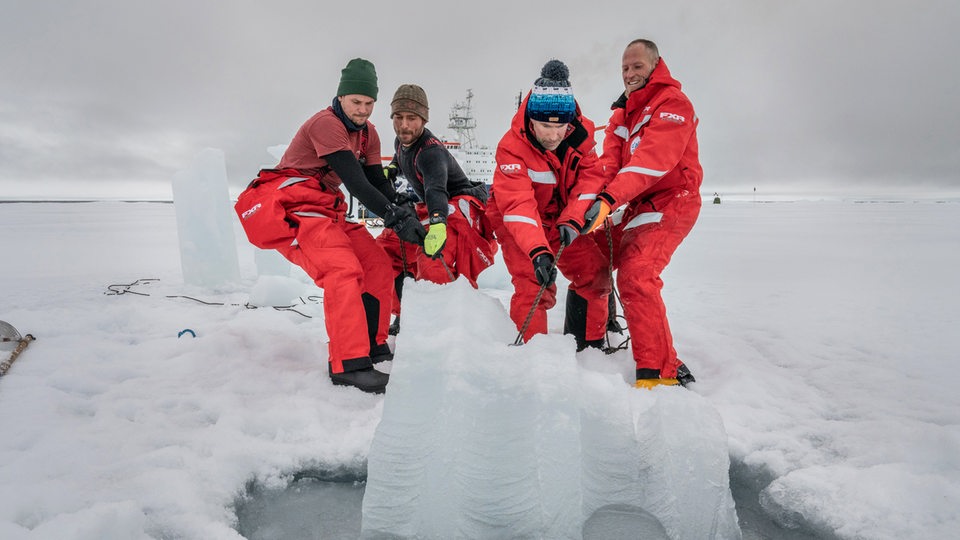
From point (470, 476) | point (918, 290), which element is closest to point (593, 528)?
point (470, 476)

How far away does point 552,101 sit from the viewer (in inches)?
95.2

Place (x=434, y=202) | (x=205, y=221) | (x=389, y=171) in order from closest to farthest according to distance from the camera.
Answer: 1. (x=434, y=202)
2. (x=389, y=171)
3. (x=205, y=221)

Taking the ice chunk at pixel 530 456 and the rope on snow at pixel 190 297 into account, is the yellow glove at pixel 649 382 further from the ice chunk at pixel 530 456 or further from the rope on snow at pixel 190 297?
the rope on snow at pixel 190 297

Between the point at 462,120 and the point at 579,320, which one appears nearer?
the point at 579,320

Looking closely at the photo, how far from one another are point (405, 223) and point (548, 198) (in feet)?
2.68

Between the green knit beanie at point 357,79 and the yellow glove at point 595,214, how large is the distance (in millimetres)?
1374

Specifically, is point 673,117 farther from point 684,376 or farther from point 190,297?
point 190,297

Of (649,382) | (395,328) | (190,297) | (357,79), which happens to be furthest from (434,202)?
(190,297)

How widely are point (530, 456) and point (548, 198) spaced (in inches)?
68.7

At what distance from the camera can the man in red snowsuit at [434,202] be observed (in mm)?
2959

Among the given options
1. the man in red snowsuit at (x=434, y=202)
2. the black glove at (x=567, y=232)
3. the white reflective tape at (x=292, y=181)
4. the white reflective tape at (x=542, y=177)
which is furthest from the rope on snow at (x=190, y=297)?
the black glove at (x=567, y=232)

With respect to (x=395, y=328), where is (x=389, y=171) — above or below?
above

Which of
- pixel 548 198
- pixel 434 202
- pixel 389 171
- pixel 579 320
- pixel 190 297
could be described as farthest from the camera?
pixel 190 297

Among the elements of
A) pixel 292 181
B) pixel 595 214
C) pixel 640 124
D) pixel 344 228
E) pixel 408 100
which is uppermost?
pixel 408 100
